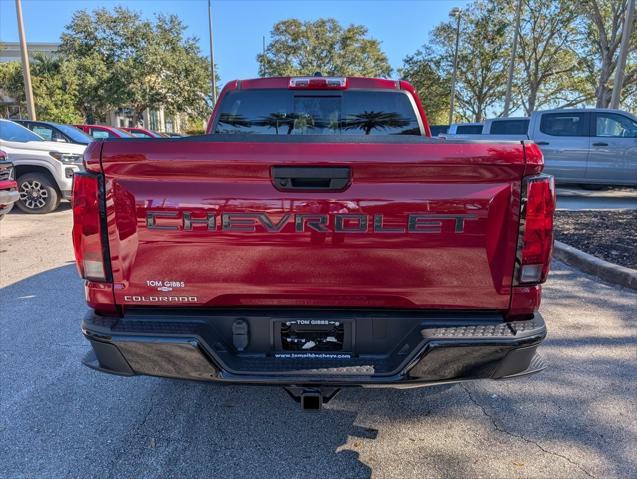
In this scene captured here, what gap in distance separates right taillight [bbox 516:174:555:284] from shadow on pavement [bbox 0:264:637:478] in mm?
1130

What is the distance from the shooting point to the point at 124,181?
1956 mm

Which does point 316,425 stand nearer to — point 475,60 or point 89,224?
A: point 89,224

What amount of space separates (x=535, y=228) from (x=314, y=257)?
1002mm

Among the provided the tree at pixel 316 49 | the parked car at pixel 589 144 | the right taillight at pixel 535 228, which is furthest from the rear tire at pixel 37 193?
the tree at pixel 316 49

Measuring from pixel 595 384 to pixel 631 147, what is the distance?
948cm

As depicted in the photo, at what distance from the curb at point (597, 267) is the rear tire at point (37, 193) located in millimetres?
9523

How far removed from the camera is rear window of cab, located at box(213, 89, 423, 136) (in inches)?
138

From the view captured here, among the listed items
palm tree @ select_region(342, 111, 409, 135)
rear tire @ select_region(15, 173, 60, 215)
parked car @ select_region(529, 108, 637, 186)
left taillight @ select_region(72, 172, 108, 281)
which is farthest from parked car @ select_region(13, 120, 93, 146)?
parked car @ select_region(529, 108, 637, 186)

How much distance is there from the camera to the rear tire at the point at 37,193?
9180 mm

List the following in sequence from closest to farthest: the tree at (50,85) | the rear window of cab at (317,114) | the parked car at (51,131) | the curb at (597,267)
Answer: the rear window of cab at (317,114) → the curb at (597,267) → the parked car at (51,131) → the tree at (50,85)

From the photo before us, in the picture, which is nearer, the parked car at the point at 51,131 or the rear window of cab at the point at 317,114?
the rear window of cab at the point at 317,114

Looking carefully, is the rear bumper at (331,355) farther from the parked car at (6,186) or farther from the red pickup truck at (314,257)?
the parked car at (6,186)

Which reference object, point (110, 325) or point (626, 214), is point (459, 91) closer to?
point (626, 214)

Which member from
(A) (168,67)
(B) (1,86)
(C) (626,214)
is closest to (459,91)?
(A) (168,67)
